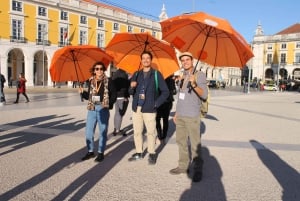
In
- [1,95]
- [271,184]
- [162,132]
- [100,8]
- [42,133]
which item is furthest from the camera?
[100,8]

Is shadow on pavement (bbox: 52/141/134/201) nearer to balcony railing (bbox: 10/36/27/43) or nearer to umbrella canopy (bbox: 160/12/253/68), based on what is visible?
umbrella canopy (bbox: 160/12/253/68)

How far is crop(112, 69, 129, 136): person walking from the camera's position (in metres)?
7.67

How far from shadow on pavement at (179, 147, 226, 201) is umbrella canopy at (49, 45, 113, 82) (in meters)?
3.03

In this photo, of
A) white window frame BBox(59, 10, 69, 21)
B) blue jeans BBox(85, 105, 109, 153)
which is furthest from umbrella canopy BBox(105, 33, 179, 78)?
white window frame BBox(59, 10, 69, 21)

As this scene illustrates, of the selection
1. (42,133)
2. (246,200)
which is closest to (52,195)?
(246,200)

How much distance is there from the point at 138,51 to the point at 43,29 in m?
42.0

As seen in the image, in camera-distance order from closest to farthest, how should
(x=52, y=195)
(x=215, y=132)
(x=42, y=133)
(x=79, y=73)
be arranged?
A: (x=52, y=195), (x=79, y=73), (x=42, y=133), (x=215, y=132)

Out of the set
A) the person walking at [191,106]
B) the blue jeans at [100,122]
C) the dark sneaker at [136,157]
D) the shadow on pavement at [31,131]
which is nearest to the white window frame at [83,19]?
the shadow on pavement at [31,131]

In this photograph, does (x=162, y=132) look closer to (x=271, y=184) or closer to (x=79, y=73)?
(x=79, y=73)

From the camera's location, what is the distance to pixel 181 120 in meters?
5.00

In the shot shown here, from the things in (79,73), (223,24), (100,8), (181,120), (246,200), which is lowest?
(246,200)

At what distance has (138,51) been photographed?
6.64 m

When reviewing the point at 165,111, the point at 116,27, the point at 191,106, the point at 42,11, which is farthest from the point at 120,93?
the point at 116,27

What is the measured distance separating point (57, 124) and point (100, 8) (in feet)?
151
